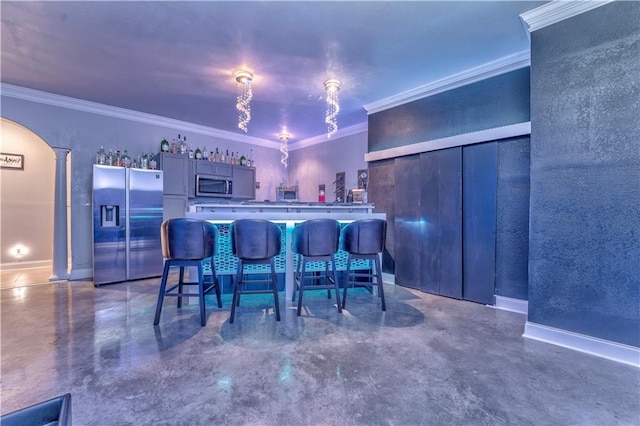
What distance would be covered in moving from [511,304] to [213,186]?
508 centimetres

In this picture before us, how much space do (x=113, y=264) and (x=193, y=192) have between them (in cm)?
174

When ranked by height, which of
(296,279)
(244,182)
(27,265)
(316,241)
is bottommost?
(27,265)

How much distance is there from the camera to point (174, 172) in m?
5.02

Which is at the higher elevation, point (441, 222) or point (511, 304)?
point (441, 222)

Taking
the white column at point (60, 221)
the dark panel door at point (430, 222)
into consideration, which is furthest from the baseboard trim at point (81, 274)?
the dark panel door at point (430, 222)

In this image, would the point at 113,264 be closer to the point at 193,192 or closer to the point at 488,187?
the point at 193,192

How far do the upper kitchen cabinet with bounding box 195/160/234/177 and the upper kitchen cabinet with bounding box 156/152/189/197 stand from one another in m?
0.23

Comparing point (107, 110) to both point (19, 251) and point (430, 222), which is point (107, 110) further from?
point (430, 222)

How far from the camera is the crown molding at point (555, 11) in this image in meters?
2.11

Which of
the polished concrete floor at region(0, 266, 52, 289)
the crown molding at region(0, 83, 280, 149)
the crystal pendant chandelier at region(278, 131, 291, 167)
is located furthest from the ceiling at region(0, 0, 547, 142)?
the polished concrete floor at region(0, 266, 52, 289)

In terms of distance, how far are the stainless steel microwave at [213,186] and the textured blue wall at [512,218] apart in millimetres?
4631

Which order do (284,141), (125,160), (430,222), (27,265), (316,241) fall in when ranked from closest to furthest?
1. (316,241)
2. (430,222)
3. (125,160)
4. (27,265)
5. (284,141)

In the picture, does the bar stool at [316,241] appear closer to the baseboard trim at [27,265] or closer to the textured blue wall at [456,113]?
the textured blue wall at [456,113]

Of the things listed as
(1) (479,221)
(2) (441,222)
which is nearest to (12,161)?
(2) (441,222)
